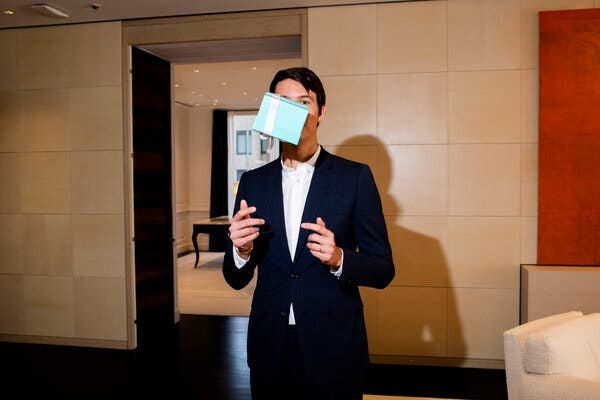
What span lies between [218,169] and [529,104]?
696cm

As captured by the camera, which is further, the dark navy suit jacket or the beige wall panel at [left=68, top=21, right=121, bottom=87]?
the beige wall panel at [left=68, top=21, right=121, bottom=87]

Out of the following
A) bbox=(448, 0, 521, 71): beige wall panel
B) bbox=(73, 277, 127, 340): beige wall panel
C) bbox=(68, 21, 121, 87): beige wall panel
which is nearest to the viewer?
bbox=(448, 0, 521, 71): beige wall panel

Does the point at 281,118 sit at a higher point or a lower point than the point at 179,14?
lower

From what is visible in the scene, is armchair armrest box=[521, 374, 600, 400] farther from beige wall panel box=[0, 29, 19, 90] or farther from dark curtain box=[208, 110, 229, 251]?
dark curtain box=[208, 110, 229, 251]

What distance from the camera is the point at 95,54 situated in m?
4.23

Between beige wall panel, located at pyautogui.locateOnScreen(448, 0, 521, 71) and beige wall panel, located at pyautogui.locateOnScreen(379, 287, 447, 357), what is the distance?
5.76 feet

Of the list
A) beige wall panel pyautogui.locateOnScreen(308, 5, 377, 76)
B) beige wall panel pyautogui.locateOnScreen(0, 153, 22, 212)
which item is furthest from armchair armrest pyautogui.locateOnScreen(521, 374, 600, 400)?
beige wall panel pyautogui.locateOnScreen(0, 153, 22, 212)

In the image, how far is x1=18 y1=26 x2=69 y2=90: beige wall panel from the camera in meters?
4.29

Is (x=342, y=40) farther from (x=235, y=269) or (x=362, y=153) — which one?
(x=235, y=269)

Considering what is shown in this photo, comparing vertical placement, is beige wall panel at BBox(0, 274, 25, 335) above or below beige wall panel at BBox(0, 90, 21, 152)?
below

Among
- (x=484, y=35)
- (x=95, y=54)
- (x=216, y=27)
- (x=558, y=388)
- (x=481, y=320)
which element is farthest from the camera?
(x=95, y=54)

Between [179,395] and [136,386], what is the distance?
38cm

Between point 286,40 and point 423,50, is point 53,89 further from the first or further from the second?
point 423,50

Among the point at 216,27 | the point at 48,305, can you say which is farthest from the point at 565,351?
the point at 48,305
